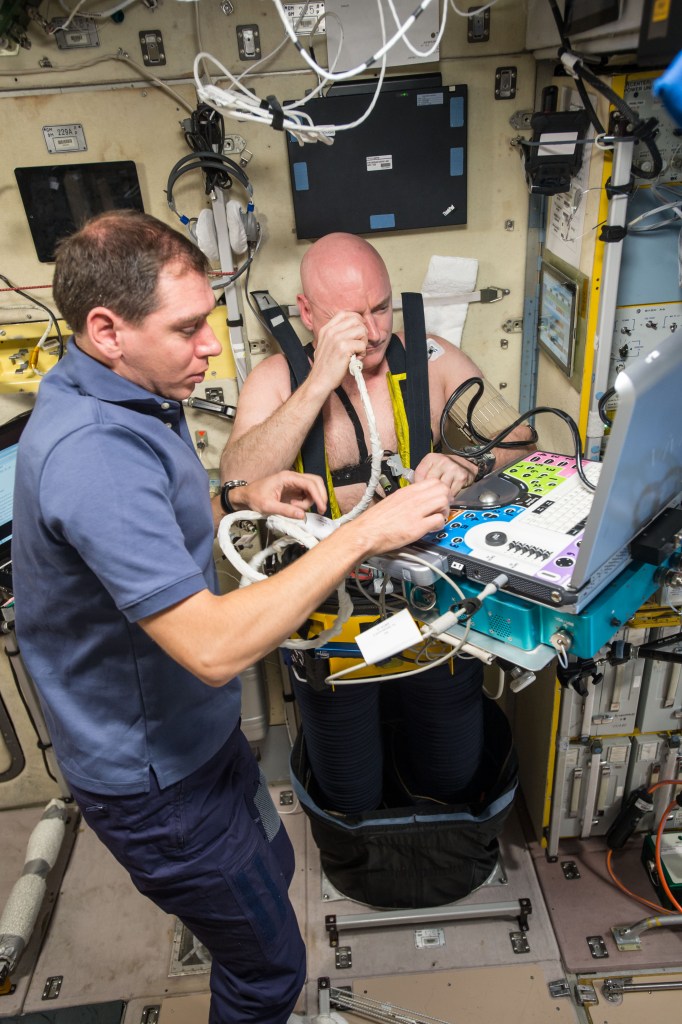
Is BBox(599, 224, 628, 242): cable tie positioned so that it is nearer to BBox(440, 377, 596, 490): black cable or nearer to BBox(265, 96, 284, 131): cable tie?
BBox(440, 377, 596, 490): black cable

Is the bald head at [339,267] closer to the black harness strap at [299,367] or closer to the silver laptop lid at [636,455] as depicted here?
the black harness strap at [299,367]

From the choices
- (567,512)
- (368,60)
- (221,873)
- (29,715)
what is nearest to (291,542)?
(567,512)

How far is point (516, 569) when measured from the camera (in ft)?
4.92

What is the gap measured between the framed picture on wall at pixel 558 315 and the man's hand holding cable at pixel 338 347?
0.60 metres

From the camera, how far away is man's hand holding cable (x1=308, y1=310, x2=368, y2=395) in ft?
6.91

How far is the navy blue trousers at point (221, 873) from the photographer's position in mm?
1717

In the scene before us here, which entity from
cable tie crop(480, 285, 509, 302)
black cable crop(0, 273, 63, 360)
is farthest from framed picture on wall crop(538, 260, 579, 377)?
black cable crop(0, 273, 63, 360)

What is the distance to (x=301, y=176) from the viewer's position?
7.69 feet

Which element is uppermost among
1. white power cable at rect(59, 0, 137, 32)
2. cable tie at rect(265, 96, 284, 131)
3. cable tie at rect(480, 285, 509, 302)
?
white power cable at rect(59, 0, 137, 32)

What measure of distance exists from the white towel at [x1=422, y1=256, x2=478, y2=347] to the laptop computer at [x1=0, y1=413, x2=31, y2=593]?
137 cm

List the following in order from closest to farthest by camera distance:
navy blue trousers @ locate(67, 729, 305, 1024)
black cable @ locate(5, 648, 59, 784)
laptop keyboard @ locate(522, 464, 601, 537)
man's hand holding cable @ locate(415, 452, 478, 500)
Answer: laptop keyboard @ locate(522, 464, 601, 537) < navy blue trousers @ locate(67, 729, 305, 1024) < man's hand holding cable @ locate(415, 452, 478, 500) < black cable @ locate(5, 648, 59, 784)

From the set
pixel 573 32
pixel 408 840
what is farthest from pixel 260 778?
pixel 573 32

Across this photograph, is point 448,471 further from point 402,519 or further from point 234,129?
point 234,129

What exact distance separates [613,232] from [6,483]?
6.29ft
